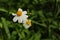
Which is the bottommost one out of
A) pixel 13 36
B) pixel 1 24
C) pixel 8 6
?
pixel 13 36

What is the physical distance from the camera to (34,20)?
2504 mm

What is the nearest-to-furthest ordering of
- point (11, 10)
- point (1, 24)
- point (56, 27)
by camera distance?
point (1, 24), point (11, 10), point (56, 27)

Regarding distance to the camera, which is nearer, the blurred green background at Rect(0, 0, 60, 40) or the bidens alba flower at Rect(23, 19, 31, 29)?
the bidens alba flower at Rect(23, 19, 31, 29)

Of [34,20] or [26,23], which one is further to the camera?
[34,20]

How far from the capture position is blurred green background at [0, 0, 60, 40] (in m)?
2.24

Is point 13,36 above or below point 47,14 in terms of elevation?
below

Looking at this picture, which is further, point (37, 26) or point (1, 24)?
point (37, 26)

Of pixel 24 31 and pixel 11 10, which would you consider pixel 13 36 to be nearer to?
pixel 24 31

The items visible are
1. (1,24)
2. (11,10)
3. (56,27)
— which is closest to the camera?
(1,24)

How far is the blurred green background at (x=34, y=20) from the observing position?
88.3 inches

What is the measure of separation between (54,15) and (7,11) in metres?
0.67

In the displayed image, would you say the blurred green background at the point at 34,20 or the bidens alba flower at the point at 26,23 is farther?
the blurred green background at the point at 34,20

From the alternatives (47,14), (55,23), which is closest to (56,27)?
(55,23)

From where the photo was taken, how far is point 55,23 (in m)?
2.55
